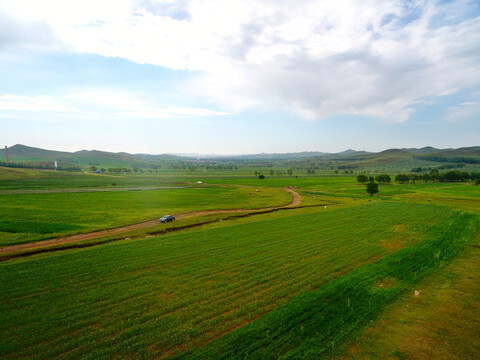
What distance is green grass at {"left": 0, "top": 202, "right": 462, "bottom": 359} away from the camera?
40.4 feet

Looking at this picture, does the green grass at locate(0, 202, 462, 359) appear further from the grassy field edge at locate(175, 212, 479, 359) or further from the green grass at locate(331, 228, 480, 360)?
the green grass at locate(331, 228, 480, 360)

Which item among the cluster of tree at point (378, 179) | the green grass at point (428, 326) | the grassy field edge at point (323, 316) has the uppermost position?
the cluster of tree at point (378, 179)

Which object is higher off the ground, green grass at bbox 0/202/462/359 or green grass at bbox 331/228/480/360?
green grass at bbox 0/202/462/359

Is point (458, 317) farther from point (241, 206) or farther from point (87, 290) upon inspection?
point (241, 206)

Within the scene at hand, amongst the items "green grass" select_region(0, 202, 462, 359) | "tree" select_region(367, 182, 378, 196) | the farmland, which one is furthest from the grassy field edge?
"tree" select_region(367, 182, 378, 196)

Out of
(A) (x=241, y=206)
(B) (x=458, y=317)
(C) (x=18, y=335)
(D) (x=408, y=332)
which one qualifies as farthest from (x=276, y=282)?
(A) (x=241, y=206)

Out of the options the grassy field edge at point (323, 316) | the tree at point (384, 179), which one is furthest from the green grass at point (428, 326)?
the tree at point (384, 179)

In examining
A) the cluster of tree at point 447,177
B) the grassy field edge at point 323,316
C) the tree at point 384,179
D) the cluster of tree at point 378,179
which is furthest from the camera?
the cluster of tree at point 447,177

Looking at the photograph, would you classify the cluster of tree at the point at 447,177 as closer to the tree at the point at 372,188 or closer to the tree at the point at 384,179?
the tree at the point at 384,179

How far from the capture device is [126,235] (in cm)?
3309

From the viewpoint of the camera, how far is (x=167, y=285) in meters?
18.0

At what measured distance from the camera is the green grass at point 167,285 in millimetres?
12305

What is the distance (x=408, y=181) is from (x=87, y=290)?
546ft

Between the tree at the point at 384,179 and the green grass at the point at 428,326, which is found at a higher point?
the tree at the point at 384,179
